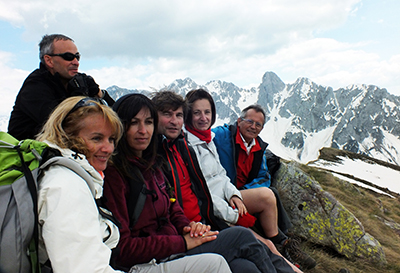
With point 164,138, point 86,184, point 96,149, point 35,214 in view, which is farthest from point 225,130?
point 35,214

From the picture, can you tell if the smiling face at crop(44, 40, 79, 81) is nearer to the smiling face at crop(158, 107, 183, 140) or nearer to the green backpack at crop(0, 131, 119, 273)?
the smiling face at crop(158, 107, 183, 140)

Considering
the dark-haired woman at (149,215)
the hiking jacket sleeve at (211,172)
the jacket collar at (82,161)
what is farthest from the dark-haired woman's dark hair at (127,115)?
the hiking jacket sleeve at (211,172)

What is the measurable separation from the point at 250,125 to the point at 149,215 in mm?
3780

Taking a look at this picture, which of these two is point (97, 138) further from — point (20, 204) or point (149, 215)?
point (149, 215)

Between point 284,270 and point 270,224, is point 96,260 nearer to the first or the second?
point 284,270

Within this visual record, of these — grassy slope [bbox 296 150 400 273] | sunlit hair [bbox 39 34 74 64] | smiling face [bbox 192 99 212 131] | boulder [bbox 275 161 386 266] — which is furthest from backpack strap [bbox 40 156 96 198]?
boulder [bbox 275 161 386 266]

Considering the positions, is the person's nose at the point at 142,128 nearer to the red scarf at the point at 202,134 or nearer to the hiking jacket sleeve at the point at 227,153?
the red scarf at the point at 202,134

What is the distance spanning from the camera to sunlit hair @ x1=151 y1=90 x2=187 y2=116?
14.5ft

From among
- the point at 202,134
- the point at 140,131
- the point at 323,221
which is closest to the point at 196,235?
the point at 140,131

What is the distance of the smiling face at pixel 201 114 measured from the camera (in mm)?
5277

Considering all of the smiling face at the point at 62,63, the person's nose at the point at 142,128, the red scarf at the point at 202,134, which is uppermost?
the smiling face at the point at 62,63

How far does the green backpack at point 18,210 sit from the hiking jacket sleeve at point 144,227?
110cm

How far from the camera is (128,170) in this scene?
3232 mm

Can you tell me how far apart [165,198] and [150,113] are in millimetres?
1341
